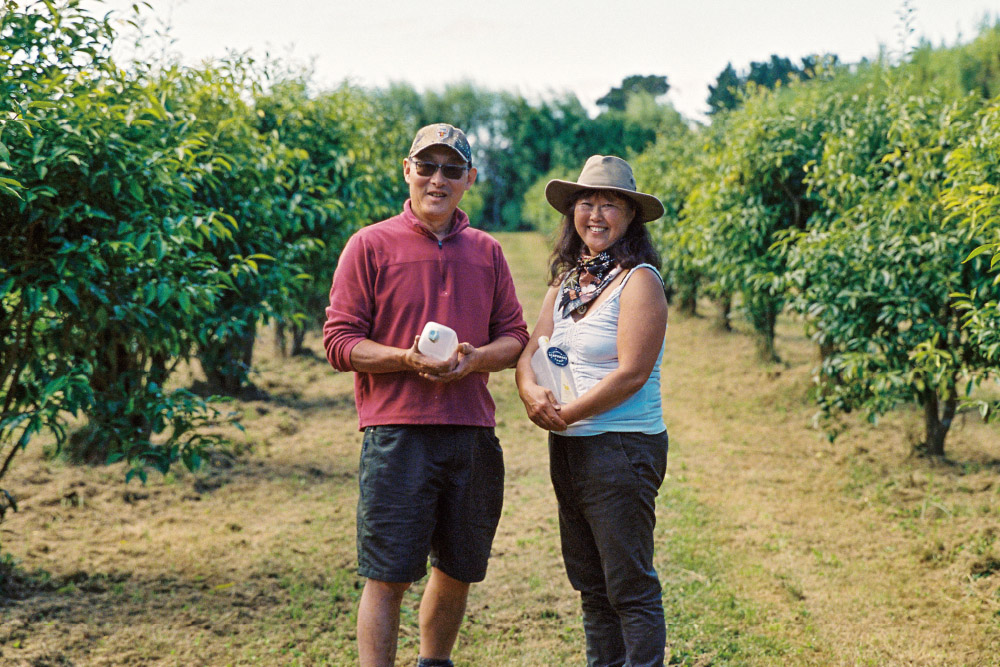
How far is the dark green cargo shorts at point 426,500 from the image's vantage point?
282 centimetres

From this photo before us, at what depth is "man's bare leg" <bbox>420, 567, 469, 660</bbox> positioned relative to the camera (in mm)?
3043

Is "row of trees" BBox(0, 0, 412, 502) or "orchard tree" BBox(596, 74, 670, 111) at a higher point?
"orchard tree" BBox(596, 74, 670, 111)

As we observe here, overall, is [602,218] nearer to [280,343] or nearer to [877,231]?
[877,231]

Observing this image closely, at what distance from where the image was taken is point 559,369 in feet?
9.76

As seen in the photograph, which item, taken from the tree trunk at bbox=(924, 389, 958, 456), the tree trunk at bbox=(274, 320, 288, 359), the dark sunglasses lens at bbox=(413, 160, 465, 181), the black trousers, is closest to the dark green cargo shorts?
the black trousers

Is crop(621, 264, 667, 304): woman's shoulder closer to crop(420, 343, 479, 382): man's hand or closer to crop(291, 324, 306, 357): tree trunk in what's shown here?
crop(420, 343, 479, 382): man's hand

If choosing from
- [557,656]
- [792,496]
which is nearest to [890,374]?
[792,496]

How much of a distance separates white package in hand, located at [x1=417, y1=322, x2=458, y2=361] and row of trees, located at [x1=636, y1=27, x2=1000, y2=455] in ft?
7.27

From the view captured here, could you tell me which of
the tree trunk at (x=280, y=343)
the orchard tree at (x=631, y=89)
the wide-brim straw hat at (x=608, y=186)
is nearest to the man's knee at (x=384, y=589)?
the wide-brim straw hat at (x=608, y=186)

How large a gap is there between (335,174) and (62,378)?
4815mm

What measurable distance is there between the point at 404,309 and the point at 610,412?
2.60ft

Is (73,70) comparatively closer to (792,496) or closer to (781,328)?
(792,496)

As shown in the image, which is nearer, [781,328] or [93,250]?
[93,250]

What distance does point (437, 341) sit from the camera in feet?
8.98
